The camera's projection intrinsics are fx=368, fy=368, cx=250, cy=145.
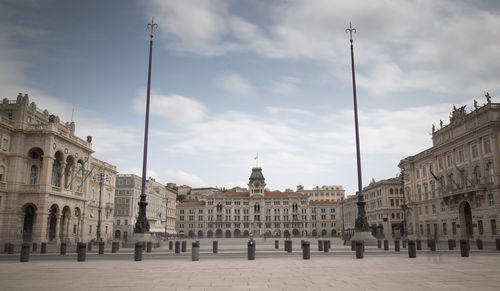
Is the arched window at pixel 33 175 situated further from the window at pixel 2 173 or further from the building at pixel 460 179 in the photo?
the building at pixel 460 179

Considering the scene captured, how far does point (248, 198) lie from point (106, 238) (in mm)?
80206

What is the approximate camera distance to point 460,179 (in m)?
55.7

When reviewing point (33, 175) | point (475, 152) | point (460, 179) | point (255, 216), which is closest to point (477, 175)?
point (475, 152)

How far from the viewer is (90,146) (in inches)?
2227

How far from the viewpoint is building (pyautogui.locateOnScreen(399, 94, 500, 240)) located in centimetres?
4772

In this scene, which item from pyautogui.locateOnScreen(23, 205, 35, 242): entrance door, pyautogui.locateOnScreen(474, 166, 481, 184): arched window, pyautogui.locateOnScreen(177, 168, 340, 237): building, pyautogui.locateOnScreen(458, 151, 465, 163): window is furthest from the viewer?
pyautogui.locateOnScreen(177, 168, 340, 237): building

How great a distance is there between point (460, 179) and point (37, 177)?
59.3m

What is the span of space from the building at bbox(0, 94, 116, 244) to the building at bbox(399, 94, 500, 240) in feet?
166

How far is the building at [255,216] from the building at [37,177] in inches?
3421

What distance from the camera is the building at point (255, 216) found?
139125mm

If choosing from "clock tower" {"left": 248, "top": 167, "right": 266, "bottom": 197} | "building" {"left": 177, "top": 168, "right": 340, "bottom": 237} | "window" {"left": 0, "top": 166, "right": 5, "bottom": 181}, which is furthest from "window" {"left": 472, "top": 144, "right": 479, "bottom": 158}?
"clock tower" {"left": 248, "top": 167, "right": 266, "bottom": 197}

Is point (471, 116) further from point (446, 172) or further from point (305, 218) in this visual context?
point (305, 218)

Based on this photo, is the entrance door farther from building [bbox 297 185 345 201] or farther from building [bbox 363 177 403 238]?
building [bbox 297 185 345 201]

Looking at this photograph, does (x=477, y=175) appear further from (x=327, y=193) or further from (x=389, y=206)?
(x=327, y=193)
